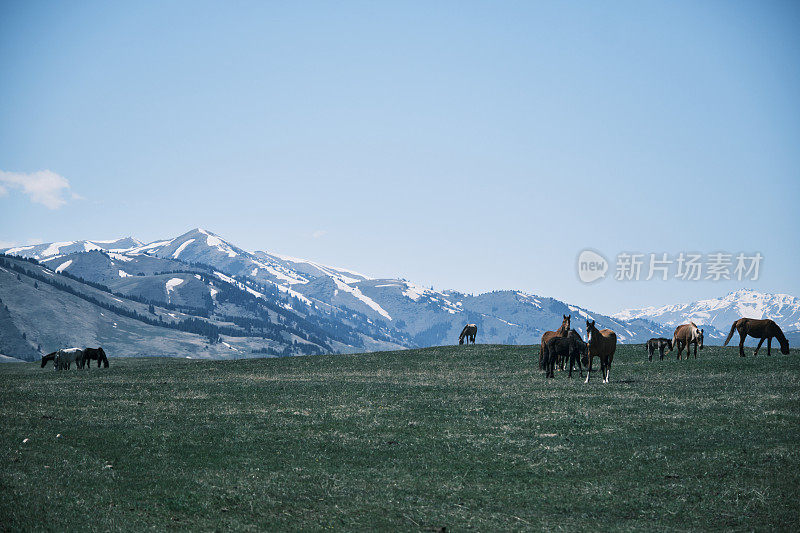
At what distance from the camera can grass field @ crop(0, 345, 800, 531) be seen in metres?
16.8

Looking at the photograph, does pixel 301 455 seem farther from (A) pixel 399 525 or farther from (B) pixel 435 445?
(A) pixel 399 525

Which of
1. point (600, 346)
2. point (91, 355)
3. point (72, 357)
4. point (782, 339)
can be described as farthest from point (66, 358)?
point (782, 339)

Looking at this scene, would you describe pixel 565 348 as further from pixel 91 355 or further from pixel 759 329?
pixel 91 355

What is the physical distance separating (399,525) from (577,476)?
294 inches

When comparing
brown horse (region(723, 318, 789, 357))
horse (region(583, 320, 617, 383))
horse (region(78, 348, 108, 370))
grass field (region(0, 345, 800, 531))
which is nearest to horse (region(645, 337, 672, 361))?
brown horse (region(723, 318, 789, 357))

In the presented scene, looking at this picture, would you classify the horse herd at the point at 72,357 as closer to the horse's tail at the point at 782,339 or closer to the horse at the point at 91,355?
the horse at the point at 91,355

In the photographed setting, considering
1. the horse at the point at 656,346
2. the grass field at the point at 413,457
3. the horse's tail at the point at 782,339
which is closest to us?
the grass field at the point at 413,457

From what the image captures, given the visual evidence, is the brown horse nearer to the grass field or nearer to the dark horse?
the grass field

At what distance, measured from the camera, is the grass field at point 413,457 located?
16.8 meters

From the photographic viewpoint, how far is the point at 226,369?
199 feet

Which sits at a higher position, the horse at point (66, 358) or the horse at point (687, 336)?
the horse at point (687, 336)

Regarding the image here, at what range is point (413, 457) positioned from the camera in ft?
75.2

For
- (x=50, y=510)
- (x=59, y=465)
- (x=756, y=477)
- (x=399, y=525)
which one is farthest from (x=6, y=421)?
(x=756, y=477)

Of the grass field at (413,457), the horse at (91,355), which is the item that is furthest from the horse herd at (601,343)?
the horse at (91,355)
